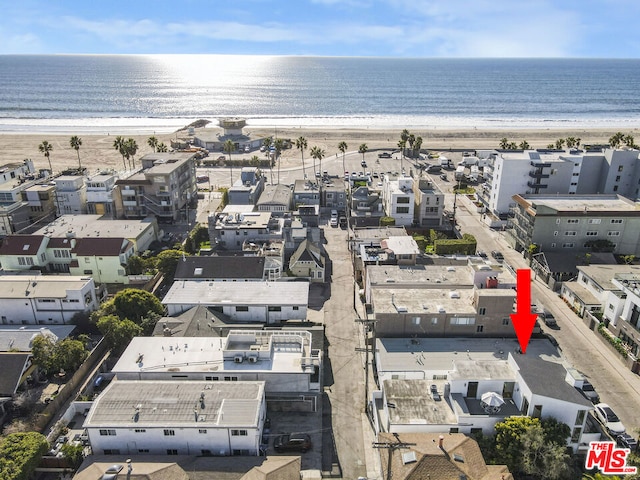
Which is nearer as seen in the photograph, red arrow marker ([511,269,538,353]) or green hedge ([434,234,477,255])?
red arrow marker ([511,269,538,353])

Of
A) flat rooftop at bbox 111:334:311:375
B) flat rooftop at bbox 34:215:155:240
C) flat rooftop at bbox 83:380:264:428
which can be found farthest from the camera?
flat rooftop at bbox 34:215:155:240

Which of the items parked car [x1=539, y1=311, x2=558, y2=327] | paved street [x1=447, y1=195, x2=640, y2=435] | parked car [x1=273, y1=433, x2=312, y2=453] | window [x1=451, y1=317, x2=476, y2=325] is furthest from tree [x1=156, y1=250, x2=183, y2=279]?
paved street [x1=447, y1=195, x2=640, y2=435]

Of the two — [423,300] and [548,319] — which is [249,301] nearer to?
[423,300]

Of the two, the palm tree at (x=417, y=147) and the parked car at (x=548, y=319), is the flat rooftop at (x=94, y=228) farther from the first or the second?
the palm tree at (x=417, y=147)

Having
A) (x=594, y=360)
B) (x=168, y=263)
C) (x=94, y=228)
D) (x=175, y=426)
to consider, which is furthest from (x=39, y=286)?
(x=594, y=360)

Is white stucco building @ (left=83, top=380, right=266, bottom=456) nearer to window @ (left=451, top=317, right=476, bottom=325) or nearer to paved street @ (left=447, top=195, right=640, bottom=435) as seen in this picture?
window @ (left=451, top=317, right=476, bottom=325)

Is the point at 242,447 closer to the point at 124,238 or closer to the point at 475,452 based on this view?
the point at 475,452
